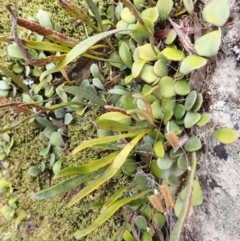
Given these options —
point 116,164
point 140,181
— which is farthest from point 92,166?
point 140,181

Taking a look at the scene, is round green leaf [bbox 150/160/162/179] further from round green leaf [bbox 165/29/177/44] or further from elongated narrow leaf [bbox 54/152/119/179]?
round green leaf [bbox 165/29/177/44]

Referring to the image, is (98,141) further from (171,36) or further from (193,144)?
(171,36)

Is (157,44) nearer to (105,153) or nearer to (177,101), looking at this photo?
(177,101)

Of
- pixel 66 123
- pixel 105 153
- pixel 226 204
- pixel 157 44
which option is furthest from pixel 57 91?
pixel 226 204

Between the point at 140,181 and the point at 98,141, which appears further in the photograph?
the point at 140,181

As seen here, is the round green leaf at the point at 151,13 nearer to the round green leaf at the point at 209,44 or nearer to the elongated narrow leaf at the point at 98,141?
the round green leaf at the point at 209,44

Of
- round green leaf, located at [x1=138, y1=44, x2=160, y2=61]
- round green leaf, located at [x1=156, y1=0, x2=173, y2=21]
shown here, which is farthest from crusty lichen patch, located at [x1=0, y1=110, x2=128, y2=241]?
round green leaf, located at [x1=156, y1=0, x2=173, y2=21]

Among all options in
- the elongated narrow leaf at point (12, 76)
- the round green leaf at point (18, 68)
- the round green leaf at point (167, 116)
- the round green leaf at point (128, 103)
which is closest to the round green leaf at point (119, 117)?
the round green leaf at point (128, 103)

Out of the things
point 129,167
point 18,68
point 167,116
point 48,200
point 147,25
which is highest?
point 147,25
